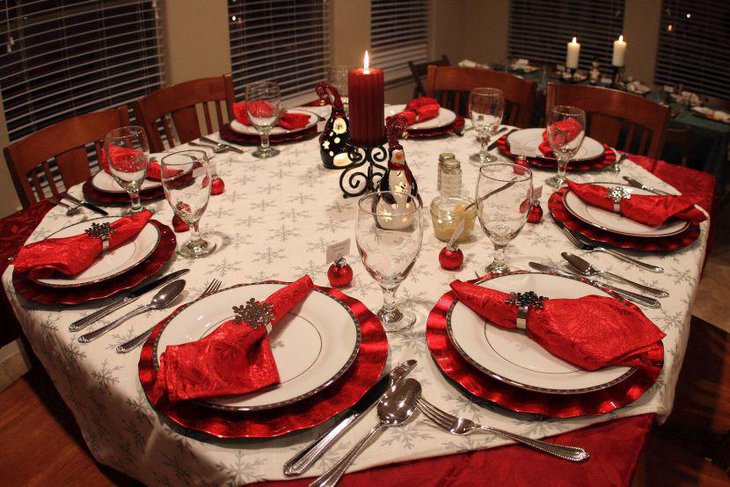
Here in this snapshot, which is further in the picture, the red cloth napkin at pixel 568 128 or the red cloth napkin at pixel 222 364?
the red cloth napkin at pixel 568 128

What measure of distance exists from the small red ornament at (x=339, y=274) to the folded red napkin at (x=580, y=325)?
0.21 m

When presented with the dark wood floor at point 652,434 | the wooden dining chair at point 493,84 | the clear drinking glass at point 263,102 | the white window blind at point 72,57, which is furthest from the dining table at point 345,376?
the white window blind at point 72,57

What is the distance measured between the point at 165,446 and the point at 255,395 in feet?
0.49

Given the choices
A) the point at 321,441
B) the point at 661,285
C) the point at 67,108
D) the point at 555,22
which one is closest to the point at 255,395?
the point at 321,441

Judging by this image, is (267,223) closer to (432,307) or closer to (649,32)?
(432,307)

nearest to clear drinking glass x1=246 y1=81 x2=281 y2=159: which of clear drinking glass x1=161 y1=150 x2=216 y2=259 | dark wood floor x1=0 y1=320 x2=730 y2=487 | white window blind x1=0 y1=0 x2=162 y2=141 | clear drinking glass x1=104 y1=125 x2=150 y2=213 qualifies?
clear drinking glass x1=104 y1=125 x2=150 y2=213

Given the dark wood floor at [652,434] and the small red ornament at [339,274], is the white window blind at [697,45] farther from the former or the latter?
the small red ornament at [339,274]

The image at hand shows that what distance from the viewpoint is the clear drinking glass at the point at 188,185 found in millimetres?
1083

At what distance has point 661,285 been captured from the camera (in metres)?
1.02

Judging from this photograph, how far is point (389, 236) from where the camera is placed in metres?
0.86

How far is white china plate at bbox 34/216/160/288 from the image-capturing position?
3.36 feet

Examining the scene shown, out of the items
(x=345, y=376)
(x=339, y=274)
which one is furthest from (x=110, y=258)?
(x=345, y=376)

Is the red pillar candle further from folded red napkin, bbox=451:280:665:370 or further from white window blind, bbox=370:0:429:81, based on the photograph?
white window blind, bbox=370:0:429:81

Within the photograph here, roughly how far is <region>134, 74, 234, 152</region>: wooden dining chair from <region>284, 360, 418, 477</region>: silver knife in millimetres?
1344
